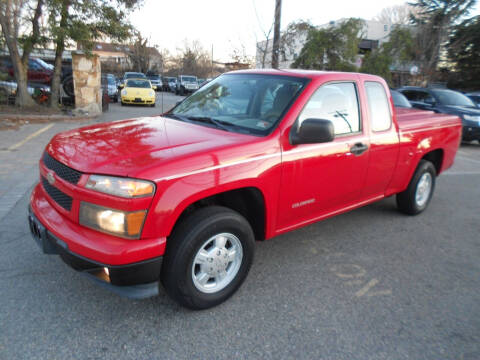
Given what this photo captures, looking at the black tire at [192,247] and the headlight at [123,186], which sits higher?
the headlight at [123,186]

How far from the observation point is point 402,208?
5.13 meters

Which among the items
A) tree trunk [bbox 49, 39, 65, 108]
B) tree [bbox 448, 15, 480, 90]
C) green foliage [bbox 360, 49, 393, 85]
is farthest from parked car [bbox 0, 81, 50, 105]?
tree [bbox 448, 15, 480, 90]

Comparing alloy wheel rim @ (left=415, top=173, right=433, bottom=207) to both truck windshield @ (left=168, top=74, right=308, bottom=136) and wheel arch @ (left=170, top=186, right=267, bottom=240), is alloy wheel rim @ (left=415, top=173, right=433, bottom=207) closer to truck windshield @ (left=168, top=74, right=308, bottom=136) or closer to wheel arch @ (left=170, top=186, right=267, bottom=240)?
truck windshield @ (left=168, top=74, right=308, bottom=136)

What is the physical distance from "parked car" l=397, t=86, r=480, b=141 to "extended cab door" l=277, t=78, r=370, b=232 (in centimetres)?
904

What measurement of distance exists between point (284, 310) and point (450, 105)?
11.1m

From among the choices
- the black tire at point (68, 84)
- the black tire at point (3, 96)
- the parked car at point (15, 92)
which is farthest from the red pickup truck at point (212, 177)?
the black tire at point (68, 84)

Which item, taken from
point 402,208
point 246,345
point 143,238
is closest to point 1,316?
point 143,238

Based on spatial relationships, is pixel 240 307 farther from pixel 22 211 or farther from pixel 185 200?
pixel 22 211

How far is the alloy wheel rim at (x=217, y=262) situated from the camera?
9.02 ft

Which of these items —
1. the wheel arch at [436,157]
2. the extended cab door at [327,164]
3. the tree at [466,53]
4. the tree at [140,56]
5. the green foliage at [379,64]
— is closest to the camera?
the extended cab door at [327,164]

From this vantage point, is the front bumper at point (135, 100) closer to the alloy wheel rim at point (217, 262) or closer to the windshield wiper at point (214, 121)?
the windshield wiper at point (214, 121)

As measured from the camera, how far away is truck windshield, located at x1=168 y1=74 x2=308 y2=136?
3.25 metres

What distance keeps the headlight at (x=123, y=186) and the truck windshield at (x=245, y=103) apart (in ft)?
3.63

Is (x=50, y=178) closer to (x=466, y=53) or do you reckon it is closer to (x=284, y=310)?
(x=284, y=310)
